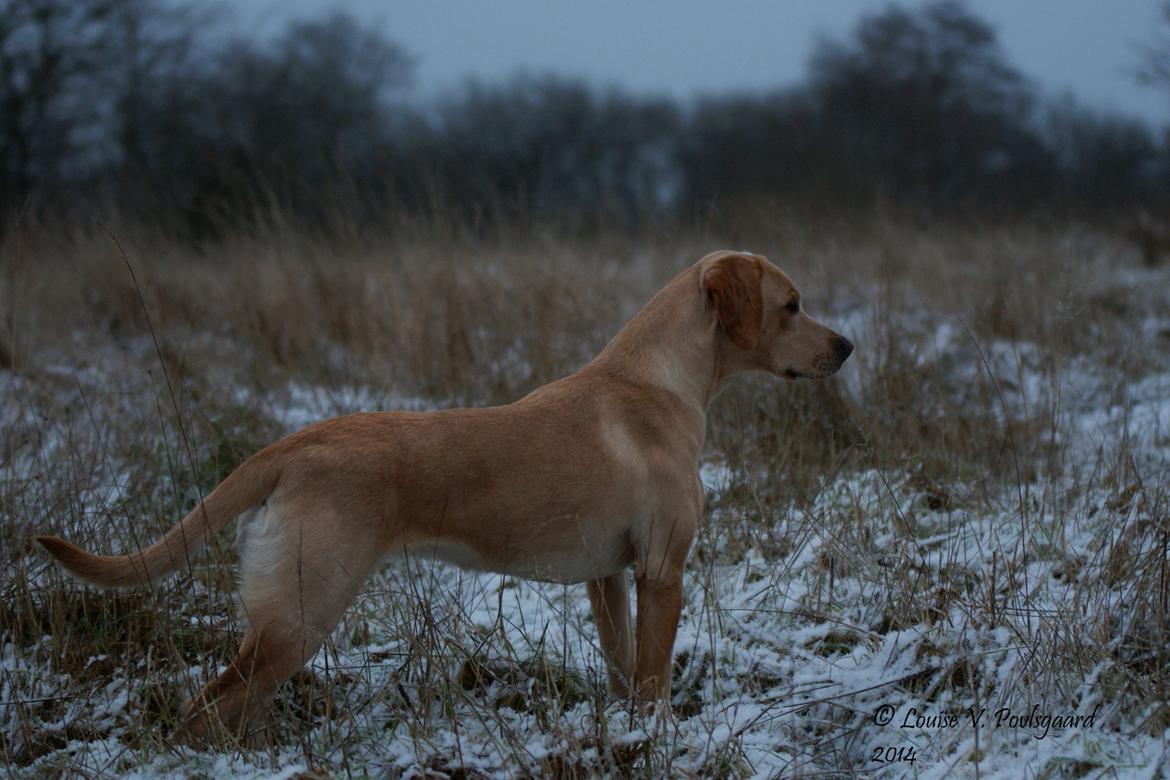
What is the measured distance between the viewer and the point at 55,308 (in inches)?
316

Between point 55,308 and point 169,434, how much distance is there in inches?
148

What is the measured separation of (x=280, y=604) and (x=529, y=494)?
750 mm

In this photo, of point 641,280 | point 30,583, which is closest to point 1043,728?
point 30,583

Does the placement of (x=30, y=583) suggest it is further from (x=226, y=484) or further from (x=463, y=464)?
(x=463, y=464)

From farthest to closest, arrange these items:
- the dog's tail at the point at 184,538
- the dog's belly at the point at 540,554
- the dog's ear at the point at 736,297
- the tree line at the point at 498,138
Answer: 1. the tree line at the point at 498,138
2. the dog's ear at the point at 736,297
3. the dog's belly at the point at 540,554
4. the dog's tail at the point at 184,538

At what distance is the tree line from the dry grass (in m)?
0.85

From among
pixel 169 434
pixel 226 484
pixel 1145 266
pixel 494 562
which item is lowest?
pixel 1145 266

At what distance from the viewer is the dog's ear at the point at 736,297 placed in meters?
3.28

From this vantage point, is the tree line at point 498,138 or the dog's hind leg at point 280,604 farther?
the tree line at point 498,138

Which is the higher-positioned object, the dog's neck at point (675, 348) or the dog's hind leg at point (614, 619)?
the dog's neck at point (675, 348)

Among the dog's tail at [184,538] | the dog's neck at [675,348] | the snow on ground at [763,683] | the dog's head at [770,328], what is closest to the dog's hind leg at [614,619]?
the snow on ground at [763,683]

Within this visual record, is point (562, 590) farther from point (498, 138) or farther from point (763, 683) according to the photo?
point (498, 138)

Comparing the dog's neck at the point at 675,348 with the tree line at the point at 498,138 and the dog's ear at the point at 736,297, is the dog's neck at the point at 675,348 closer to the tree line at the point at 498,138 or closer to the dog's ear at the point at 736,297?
the dog's ear at the point at 736,297

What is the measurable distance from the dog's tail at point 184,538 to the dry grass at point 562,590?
0.42m
